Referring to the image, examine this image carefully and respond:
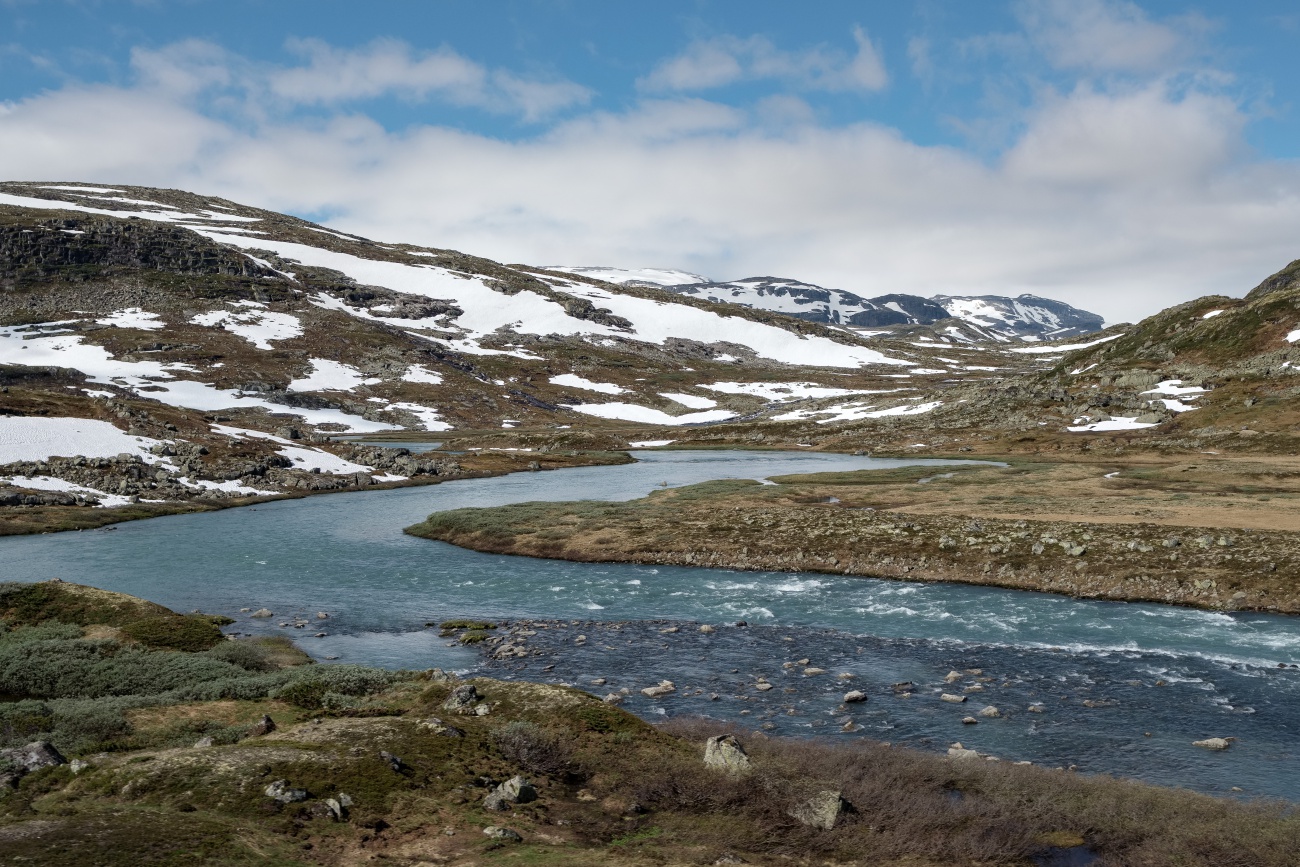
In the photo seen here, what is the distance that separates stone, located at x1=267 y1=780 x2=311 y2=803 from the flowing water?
12383 mm

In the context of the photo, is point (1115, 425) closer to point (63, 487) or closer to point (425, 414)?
point (63, 487)

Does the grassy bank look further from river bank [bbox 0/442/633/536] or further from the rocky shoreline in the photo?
river bank [bbox 0/442/633/536]

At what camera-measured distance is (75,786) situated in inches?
667

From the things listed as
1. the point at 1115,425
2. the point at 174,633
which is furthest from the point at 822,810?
the point at 1115,425

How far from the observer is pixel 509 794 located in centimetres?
1780

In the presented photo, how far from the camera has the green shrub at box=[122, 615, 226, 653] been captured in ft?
104

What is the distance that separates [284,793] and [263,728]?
15.9 ft

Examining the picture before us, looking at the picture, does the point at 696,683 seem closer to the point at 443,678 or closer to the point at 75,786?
the point at 443,678

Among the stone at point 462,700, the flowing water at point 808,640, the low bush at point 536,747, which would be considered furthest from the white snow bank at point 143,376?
the low bush at point 536,747

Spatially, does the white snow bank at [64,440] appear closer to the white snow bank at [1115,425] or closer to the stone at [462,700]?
the stone at [462,700]

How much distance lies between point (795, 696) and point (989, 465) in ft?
259

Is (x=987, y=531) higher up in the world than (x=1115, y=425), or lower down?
lower down

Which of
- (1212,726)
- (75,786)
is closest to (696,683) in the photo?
(1212,726)

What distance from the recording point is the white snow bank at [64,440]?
83.8m
